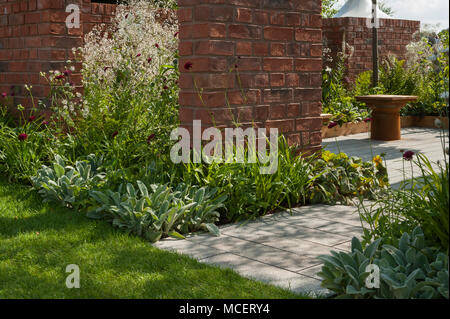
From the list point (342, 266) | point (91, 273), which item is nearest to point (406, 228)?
point (342, 266)

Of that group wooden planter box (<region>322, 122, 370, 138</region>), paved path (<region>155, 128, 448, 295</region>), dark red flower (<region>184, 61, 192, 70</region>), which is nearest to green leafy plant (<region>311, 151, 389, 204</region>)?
paved path (<region>155, 128, 448, 295</region>)

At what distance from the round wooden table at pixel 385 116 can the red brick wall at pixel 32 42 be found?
4647 mm

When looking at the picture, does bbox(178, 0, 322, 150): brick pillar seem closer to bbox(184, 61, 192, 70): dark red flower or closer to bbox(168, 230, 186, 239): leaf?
bbox(184, 61, 192, 70): dark red flower

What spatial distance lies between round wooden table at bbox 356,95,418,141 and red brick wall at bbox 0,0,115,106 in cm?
465

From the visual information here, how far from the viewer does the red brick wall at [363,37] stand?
10844 mm

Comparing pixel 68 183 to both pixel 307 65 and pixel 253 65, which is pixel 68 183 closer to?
pixel 253 65

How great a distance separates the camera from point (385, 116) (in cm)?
880

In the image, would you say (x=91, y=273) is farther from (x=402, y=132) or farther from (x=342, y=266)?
(x=402, y=132)

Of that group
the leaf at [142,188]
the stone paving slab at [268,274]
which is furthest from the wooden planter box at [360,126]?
the stone paving slab at [268,274]

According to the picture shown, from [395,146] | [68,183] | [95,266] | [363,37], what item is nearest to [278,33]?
[68,183]

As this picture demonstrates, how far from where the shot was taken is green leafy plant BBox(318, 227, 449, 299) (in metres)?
2.56

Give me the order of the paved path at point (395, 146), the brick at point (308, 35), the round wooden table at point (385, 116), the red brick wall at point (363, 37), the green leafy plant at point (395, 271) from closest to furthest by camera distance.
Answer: the green leafy plant at point (395, 271) < the brick at point (308, 35) < the paved path at point (395, 146) < the round wooden table at point (385, 116) < the red brick wall at point (363, 37)

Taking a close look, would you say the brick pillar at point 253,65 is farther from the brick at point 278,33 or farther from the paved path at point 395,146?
Result: the paved path at point 395,146

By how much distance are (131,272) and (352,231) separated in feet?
5.38
